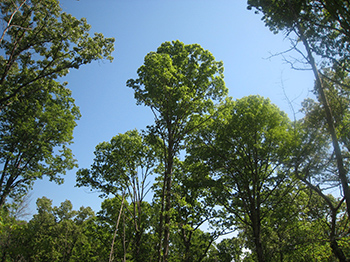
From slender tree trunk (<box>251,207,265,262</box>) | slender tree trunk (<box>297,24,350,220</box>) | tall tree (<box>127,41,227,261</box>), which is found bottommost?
slender tree trunk (<box>251,207,265,262</box>)

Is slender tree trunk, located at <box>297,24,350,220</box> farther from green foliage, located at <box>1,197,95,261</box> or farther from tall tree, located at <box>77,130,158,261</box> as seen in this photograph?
green foliage, located at <box>1,197,95,261</box>

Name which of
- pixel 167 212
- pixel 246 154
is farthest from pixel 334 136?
pixel 246 154

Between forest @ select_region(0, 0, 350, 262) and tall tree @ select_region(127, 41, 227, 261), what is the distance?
0.20 ft

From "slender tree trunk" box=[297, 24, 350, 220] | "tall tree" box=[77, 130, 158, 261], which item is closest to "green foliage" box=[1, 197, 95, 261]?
"tall tree" box=[77, 130, 158, 261]

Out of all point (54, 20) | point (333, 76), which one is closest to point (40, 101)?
point (54, 20)

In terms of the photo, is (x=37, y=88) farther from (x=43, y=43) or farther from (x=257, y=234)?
(x=257, y=234)

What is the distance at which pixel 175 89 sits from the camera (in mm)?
11328

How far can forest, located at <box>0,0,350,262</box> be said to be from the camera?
315 inches

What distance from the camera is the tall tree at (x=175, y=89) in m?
11.1

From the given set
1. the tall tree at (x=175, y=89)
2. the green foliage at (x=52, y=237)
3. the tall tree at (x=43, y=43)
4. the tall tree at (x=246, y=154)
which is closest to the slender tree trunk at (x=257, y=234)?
the tall tree at (x=246, y=154)

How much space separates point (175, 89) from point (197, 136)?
515 cm

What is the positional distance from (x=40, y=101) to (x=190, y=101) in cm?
1112

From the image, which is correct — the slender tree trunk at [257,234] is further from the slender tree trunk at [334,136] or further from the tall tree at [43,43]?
the tall tree at [43,43]

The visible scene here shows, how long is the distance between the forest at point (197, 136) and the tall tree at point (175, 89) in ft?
0.20
